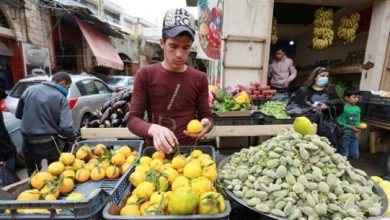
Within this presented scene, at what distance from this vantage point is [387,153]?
14.6ft

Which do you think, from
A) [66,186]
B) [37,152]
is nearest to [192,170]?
[66,186]

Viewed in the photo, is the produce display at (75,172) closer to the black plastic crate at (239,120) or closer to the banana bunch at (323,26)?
the black plastic crate at (239,120)

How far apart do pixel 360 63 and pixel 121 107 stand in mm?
5593

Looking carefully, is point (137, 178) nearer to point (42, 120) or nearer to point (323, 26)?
point (42, 120)

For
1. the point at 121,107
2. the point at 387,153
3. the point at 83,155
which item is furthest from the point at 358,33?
the point at 83,155

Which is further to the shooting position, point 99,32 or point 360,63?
point 99,32

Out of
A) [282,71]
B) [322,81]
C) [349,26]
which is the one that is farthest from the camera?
[349,26]

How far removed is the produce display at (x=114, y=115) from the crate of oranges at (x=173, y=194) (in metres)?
2.23

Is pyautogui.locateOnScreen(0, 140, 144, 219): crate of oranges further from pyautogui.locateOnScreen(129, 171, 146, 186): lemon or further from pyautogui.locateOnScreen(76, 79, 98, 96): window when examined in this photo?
pyautogui.locateOnScreen(76, 79, 98, 96): window

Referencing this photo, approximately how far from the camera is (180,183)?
104 centimetres

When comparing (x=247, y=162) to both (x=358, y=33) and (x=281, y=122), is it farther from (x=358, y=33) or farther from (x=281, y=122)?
(x=358, y=33)

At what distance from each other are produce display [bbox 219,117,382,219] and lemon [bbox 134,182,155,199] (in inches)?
20.0

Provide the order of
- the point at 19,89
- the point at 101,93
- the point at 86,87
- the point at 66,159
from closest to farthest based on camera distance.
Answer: the point at 66,159 → the point at 19,89 → the point at 86,87 → the point at 101,93

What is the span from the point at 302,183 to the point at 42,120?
3.37 metres
